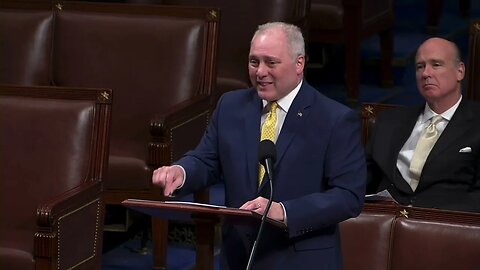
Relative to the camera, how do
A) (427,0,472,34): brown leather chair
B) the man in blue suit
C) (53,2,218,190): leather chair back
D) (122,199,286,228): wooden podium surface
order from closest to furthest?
1. (122,199,286,228): wooden podium surface
2. the man in blue suit
3. (53,2,218,190): leather chair back
4. (427,0,472,34): brown leather chair

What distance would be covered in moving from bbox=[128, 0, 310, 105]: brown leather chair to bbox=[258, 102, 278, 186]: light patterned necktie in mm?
1683

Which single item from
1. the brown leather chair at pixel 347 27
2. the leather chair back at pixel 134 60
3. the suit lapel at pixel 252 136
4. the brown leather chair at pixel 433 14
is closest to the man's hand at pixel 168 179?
the suit lapel at pixel 252 136

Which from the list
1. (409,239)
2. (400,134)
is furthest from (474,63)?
(409,239)

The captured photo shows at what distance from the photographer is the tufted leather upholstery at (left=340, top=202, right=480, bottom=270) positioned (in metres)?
2.74

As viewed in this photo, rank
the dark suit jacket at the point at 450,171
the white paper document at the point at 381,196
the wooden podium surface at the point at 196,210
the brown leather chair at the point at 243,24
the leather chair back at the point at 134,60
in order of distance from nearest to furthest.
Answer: the wooden podium surface at the point at 196,210, the white paper document at the point at 381,196, the dark suit jacket at the point at 450,171, the leather chair back at the point at 134,60, the brown leather chair at the point at 243,24

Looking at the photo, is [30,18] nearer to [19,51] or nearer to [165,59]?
[19,51]

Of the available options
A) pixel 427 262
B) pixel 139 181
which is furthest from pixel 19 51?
pixel 427 262

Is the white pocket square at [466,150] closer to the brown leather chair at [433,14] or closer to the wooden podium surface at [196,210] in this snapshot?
the wooden podium surface at [196,210]

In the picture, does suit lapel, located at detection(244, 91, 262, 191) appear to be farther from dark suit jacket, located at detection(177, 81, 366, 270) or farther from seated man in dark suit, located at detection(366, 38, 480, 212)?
seated man in dark suit, located at detection(366, 38, 480, 212)

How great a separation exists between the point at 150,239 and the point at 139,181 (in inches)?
14.8

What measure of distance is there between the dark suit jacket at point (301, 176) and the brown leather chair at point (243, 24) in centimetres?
168

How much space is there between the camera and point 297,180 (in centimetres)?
220

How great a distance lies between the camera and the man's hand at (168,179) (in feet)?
7.05

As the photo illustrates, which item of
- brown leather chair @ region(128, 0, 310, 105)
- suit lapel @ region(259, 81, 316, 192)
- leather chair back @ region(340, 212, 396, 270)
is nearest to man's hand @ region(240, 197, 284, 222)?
suit lapel @ region(259, 81, 316, 192)
